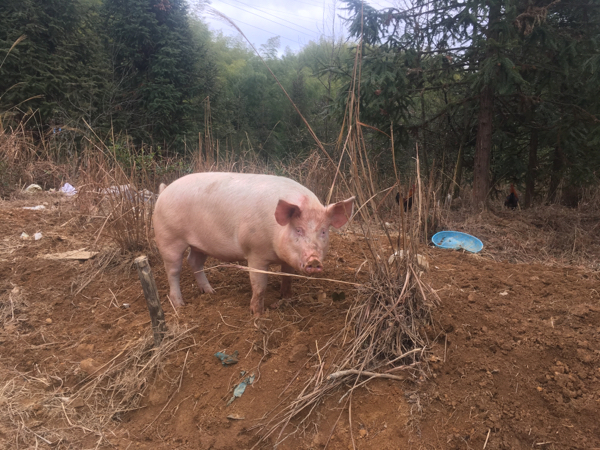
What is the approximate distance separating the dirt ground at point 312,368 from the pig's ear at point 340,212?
31cm

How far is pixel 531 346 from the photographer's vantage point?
86.1 inches

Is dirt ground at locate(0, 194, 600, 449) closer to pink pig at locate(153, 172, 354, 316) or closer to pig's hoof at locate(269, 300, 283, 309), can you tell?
pig's hoof at locate(269, 300, 283, 309)

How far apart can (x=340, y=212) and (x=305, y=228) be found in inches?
11.7

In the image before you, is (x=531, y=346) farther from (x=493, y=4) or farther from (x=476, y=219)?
(x=493, y=4)

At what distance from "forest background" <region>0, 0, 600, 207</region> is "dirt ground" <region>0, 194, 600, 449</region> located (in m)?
1.26

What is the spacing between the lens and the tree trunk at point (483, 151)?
23.9 ft

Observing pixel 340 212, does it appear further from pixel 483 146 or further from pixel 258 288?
pixel 483 146

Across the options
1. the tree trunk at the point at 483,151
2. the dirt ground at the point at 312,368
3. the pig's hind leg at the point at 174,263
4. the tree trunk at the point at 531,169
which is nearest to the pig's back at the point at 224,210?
the pig's hind leg at the point at 174,263

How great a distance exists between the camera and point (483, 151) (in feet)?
24.5

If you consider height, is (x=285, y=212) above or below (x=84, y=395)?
above

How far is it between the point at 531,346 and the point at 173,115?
16.5 meters

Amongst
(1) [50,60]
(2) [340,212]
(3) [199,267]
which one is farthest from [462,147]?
(1) [50,60]

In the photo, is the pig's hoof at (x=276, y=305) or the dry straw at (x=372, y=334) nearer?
the dry straw at (x=372, y=334)

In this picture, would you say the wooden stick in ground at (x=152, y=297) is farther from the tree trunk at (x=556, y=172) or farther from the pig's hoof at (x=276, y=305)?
the tree trunk at (x=556, y=172)
